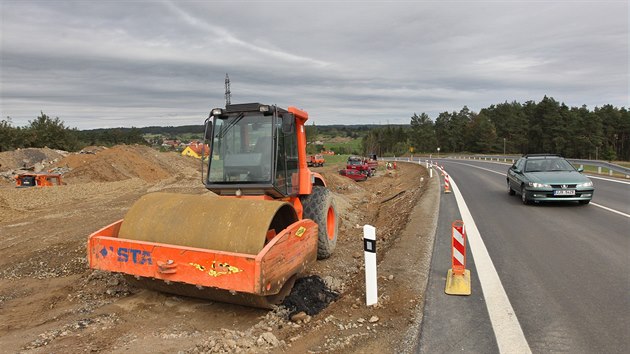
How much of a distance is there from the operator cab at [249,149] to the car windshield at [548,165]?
9.69 m

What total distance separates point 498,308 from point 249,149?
174 inches

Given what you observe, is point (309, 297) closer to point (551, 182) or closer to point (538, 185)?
point (538, 185)

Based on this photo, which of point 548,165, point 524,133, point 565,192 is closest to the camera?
point 565,192

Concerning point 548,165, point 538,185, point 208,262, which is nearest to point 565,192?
point 538,185

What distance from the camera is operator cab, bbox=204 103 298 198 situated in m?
6.85

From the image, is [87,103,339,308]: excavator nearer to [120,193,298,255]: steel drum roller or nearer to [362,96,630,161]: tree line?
[120,193,298,255]: steel drum roller

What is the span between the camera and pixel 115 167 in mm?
30328

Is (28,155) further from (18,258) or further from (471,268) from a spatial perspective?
(471,268)

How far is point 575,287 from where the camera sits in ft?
18.5

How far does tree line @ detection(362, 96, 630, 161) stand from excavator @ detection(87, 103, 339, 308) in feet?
260

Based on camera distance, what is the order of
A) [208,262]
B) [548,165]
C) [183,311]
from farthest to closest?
[548,165], [183,311], [208,262]

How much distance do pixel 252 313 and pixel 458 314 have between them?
2572 mm

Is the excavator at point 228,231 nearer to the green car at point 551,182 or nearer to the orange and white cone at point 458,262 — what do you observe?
the orange and white cone at point 458,262

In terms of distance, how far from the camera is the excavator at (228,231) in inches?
189
